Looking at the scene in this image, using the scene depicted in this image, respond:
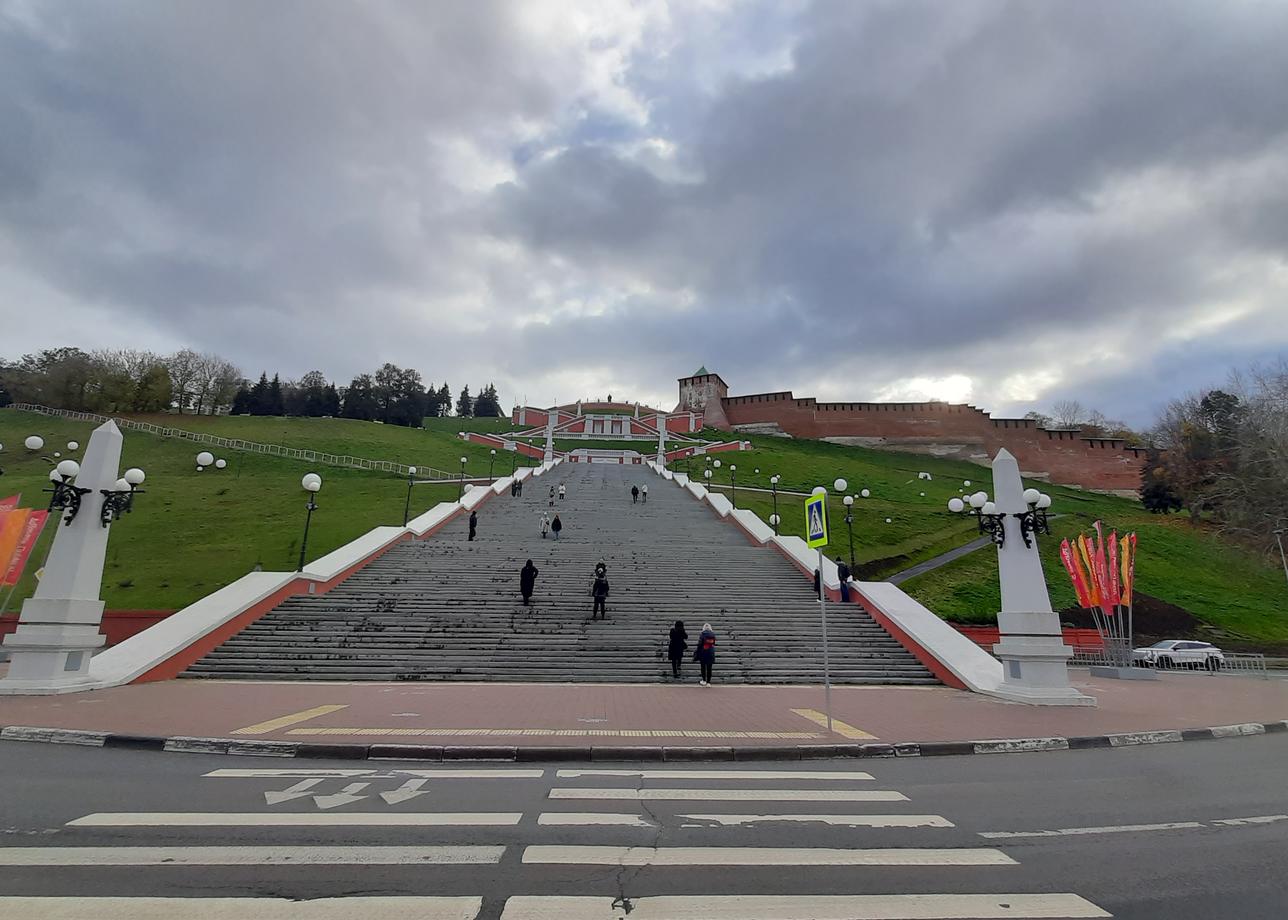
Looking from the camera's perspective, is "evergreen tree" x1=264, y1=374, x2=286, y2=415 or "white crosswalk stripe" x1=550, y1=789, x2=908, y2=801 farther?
"evergreen tree" x1=264, y1=374, x2=286, y2=415

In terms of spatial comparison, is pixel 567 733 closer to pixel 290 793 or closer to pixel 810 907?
pixel 290 793

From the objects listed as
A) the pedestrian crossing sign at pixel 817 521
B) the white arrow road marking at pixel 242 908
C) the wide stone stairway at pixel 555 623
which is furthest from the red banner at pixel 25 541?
the pedestrian crossing sign at pixel 817 521

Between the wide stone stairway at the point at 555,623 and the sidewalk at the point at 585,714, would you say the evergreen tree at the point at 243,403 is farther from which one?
the sidewalk at the point at 585,714

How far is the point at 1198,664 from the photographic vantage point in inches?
871

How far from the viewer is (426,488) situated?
37.0 m

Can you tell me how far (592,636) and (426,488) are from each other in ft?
82.2

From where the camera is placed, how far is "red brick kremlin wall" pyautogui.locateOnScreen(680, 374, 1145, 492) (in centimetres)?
6825

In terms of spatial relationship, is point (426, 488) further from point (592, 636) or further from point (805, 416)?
point (805, 416)

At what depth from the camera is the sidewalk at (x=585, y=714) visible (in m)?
7.91

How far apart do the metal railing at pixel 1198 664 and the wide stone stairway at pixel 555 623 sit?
936 centimetres

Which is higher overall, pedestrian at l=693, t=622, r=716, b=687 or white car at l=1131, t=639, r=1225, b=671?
pedestrian at l=693, t=622, r=716, b=687

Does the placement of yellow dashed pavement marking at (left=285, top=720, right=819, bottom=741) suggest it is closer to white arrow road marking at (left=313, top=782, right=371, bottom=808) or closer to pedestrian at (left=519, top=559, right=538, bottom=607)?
white arrow road marking at (left=313, top=782, right=371, bottom=808)

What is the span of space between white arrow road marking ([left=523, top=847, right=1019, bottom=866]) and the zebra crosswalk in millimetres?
17

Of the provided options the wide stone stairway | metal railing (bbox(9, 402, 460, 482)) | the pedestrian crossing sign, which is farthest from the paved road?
metal railing (bbox(9, 402, 460, 482))
